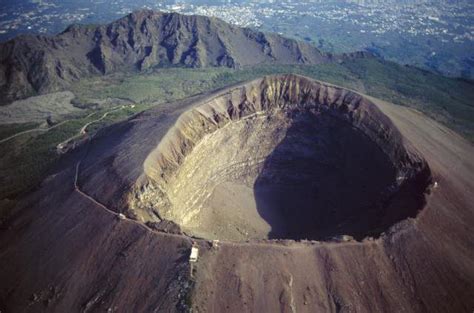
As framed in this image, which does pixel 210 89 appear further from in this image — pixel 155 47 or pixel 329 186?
pixel 329 186

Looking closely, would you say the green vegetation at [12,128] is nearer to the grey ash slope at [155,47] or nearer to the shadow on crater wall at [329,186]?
the grey ash slope at [155,47]

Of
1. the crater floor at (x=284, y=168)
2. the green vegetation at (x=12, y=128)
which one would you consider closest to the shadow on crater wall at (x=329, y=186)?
the crater floor at (x=284, y=168)

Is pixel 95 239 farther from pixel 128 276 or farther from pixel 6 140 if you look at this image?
pixel 6 140

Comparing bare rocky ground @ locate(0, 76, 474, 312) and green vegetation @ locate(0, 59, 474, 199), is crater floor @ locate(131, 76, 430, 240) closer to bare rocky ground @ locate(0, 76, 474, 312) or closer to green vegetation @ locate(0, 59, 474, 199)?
bare rocky ground @ locate(0, 76, 474, 312)

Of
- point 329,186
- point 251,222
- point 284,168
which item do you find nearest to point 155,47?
point 284,168

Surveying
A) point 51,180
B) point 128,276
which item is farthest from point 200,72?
point 128,276
